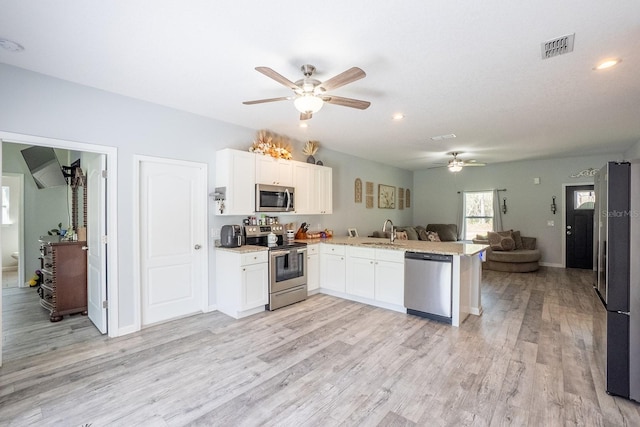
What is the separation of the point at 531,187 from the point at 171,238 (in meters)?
8.08

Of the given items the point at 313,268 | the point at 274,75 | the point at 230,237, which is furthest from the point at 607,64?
the point at 230,237

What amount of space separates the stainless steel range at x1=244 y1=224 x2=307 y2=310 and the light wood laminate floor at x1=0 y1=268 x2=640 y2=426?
315mm

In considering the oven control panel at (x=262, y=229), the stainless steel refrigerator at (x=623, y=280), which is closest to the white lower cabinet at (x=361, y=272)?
the oven control panel at (x=262, y=229)

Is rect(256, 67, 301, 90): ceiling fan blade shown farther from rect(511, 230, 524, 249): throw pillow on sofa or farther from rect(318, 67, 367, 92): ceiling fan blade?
rect(511, 230, 524, 249): throw pillow on sofa

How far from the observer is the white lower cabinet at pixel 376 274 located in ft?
13.2

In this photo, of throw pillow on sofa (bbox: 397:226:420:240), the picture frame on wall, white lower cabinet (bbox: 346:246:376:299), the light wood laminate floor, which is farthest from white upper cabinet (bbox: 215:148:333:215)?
throw pillow on sofa (bbox: 397:226:420:240)

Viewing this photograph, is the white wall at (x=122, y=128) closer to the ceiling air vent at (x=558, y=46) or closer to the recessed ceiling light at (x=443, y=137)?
the recessed ceiling light at (x=443, y=137)

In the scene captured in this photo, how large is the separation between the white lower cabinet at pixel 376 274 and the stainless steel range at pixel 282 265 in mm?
730

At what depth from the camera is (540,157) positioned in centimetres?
683

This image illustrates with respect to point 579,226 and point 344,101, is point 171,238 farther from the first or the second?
point 579,226

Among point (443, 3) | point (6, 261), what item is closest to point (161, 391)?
point (443, 3)

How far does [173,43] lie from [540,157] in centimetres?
768

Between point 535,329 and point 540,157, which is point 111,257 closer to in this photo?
point 535,329

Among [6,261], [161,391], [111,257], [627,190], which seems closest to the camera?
[627,190]
